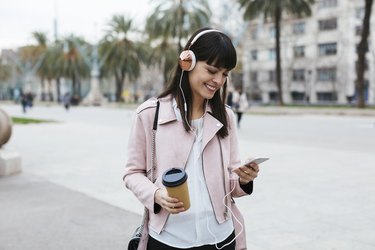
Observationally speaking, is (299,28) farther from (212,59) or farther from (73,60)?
(212,59)

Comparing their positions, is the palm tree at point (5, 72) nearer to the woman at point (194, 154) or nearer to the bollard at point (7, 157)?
the bollard at point (7, 157)

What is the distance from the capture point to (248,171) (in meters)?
1.95

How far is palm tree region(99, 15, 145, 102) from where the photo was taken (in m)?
51.4

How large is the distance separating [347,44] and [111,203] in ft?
172

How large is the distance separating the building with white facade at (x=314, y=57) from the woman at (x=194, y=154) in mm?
51494

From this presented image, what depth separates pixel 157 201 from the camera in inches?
73.7

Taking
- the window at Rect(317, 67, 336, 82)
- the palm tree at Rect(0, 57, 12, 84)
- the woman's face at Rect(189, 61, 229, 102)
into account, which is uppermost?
the palm tree at Rect(0, 57, 12, 84)

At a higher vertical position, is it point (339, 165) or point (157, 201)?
point (157, 201)

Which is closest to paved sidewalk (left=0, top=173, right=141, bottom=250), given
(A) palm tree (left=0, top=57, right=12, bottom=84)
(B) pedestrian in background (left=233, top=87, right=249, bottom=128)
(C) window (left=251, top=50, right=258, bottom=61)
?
(B) pedestrian in background (left=233, top=87, right=249, bottom=128)

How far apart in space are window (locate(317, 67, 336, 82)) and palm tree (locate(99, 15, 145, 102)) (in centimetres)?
2090

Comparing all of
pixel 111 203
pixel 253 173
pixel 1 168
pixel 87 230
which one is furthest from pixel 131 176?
pixel 1 168

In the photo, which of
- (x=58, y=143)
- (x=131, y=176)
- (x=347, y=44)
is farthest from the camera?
(x=347, y=44)

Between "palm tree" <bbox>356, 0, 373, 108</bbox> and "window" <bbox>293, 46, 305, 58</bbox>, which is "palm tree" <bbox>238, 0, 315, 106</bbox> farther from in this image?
"window" <bbox>293, 46, 305, 58</bbox>

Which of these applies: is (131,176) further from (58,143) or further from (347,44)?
(347,44)
